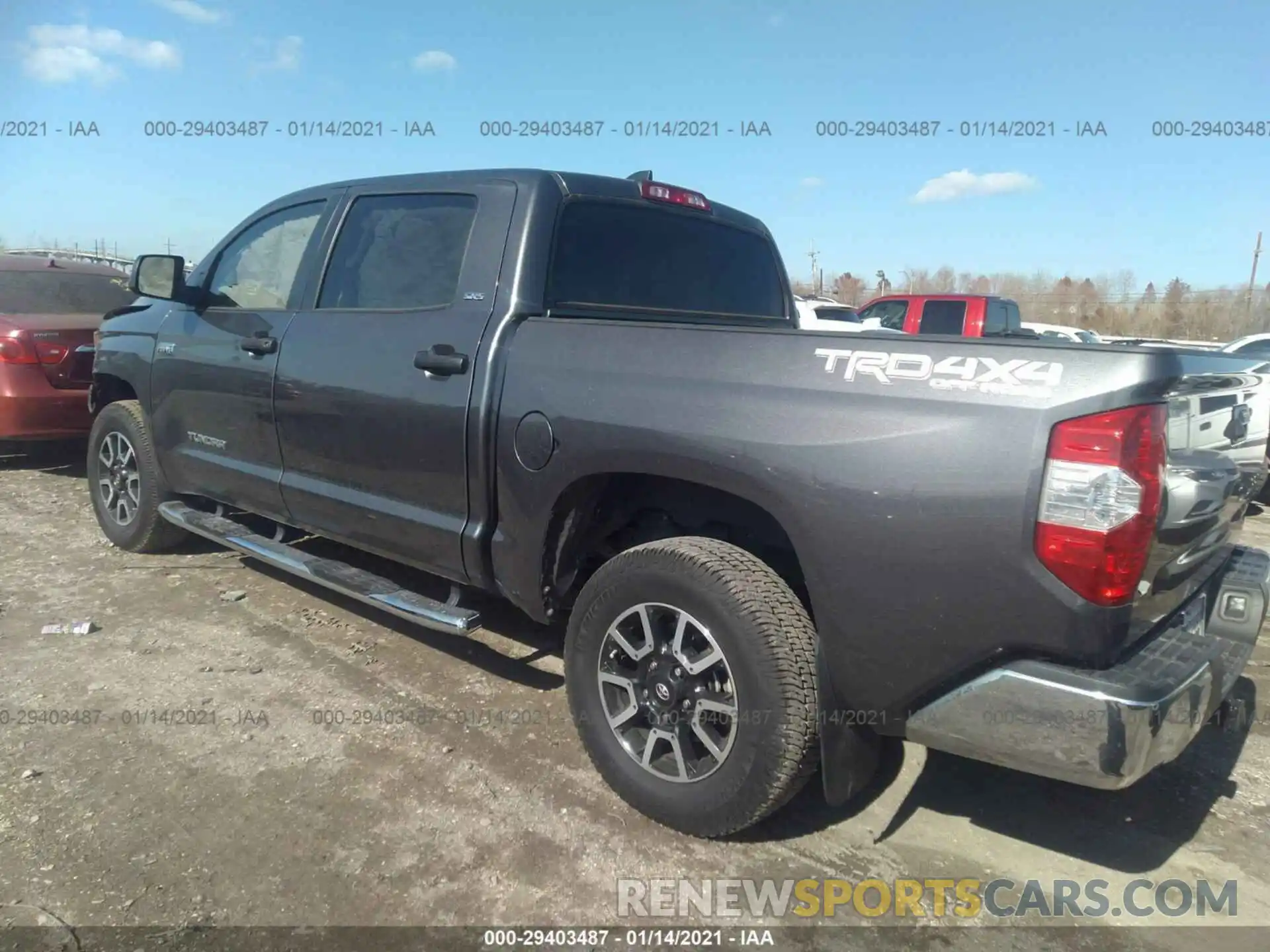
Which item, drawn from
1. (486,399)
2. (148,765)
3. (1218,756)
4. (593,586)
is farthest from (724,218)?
(148,765)

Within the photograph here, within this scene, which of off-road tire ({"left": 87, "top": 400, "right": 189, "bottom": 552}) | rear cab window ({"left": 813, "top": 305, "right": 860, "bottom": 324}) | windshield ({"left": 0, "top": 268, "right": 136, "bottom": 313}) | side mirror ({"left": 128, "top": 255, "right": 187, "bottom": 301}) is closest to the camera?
side mirror ({"left": 128, "top": 255, "right": 187, "bottom": 301})

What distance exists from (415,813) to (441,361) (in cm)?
151

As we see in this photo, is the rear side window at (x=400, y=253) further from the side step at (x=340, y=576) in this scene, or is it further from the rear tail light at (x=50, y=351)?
the rear tail light at (x=50, y=351)

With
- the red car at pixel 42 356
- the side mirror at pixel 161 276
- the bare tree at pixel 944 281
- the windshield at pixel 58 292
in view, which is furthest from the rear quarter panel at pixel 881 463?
the bare tree at pixel 944 281

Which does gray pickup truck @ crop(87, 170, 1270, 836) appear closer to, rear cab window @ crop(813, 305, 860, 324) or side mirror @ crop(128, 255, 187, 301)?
side mirror @ crop(128, 255, 187, 301)

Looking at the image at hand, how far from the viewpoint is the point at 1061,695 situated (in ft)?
6.38

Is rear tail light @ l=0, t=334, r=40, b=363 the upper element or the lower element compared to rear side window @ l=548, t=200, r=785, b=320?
lower

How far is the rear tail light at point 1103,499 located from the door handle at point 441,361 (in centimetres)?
194

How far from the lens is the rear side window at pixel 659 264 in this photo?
130 inches

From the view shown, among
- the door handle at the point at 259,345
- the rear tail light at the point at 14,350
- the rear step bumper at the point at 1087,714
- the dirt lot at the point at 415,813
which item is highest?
the door handle at the point at 259,345

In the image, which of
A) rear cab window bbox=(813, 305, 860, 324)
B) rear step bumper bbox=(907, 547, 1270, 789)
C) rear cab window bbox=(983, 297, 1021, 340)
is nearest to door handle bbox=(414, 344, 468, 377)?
rear step bumper bbox=(907, 547, 1270, 789)

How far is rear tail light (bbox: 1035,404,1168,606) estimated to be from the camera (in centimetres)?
188

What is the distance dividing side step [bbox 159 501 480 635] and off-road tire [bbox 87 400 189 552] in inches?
7.1

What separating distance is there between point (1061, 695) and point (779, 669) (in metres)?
0.69
